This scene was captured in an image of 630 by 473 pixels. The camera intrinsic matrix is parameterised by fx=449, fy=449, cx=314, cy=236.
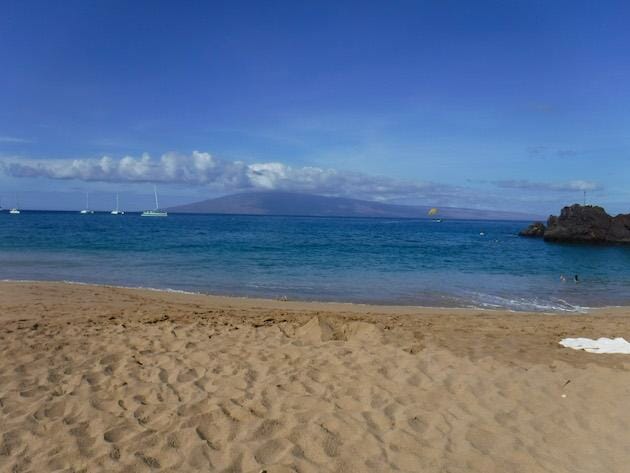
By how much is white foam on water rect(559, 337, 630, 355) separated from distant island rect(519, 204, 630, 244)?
5737 centimetres

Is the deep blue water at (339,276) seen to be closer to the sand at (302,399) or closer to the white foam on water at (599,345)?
the white foam on water at (599,345)

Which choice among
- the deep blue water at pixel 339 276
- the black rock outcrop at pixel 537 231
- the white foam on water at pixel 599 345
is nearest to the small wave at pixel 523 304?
the deep blue water at pixel 339 276

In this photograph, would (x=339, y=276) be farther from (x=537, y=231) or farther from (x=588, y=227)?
(x=537, y=231)

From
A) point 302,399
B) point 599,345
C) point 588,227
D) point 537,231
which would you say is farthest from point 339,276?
point 537,231

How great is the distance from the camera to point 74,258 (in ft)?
83.5

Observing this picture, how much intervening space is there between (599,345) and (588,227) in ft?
194

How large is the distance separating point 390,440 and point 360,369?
188cm

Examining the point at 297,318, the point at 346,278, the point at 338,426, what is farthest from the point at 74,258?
the point at 338,426

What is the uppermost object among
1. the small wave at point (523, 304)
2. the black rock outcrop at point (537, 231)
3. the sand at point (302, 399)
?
the black rock outcrop at point (537, 231)

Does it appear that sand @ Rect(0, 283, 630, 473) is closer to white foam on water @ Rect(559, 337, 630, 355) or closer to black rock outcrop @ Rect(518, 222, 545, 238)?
white foam on water @ Rect(559, 337, 630, 355)

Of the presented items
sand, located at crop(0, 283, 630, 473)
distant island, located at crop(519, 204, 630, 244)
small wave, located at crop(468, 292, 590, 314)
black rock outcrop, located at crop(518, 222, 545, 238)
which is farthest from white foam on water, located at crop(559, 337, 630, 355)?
black rock outcrop, located at crop(518, 222, 545, 238)

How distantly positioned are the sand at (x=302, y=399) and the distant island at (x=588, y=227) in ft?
187

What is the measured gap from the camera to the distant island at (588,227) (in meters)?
57.0

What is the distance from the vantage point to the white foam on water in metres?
7.68
